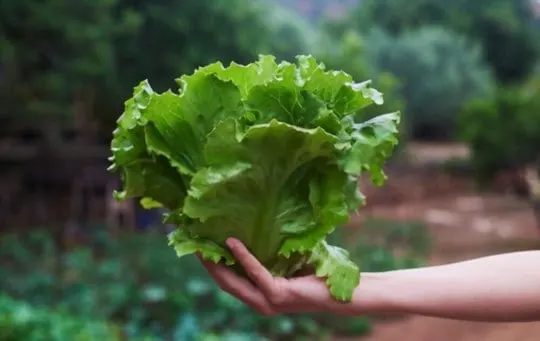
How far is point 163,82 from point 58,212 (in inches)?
75.5

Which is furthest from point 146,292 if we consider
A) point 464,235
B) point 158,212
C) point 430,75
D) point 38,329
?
point 430,75

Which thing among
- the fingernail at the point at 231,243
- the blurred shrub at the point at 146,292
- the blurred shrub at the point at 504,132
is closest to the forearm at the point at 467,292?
the fingernail at the point at 231,243

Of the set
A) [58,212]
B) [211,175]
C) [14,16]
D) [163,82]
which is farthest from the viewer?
[58,212]

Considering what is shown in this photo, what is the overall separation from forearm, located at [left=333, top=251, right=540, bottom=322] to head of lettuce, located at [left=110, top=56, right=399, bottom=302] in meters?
0.04

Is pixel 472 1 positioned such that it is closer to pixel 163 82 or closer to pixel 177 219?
pixel 163 82

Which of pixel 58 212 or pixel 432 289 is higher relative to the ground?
pixel 58 212

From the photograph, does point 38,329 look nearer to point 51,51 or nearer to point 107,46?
point 51,51

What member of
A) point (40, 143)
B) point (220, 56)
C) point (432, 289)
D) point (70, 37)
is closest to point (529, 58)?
point (220, 56)

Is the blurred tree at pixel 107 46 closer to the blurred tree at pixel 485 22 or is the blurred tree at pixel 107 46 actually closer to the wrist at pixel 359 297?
the wrist at pixel 359 297

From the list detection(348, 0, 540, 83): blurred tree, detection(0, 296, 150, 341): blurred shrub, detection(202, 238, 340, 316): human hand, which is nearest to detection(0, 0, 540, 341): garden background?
detection(0, 296, 150, 341): blurred shrub

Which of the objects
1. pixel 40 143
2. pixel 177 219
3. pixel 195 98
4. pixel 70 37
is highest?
pixel 40 143

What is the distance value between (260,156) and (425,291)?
0.28 metres

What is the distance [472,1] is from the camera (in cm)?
1268

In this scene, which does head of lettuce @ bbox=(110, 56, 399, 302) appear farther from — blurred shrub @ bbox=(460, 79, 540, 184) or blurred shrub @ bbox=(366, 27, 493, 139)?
blurred shrub @ bbox=(366, 27, 493, 139)
